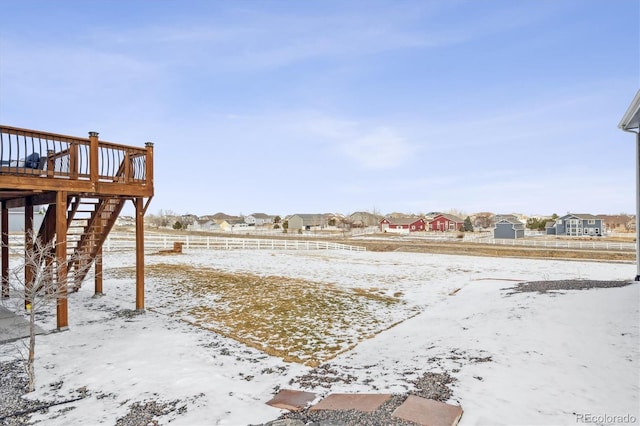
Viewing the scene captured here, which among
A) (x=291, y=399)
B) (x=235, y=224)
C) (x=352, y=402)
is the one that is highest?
(x=235, y=224)

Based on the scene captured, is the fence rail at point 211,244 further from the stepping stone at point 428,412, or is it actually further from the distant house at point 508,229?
the distant house at point 508,229

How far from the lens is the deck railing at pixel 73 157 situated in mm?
6410

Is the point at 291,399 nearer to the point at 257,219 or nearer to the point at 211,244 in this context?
the point at 211,244

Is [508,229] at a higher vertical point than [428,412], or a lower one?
higher

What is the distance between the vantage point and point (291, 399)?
12.9 feet

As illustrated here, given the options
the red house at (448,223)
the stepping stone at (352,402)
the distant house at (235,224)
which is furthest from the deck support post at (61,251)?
the distant house at (235,224)

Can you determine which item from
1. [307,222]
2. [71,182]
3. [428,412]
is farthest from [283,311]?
[307,222]

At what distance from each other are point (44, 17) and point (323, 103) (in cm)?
1802

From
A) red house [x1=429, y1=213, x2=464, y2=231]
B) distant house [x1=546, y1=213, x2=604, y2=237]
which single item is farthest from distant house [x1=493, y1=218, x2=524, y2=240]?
red house [x1=429, y1=213, x2=464, y2=231]

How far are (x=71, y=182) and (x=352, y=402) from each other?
6.90 m

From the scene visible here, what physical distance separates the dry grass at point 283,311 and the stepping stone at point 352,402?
1633mm

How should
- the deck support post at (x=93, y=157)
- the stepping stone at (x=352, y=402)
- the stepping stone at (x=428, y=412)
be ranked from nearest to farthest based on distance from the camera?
the stepping stone at (x=428, y=412), the stepping stone at (x=352, y=402), the deck support post at (x=93, y=157)

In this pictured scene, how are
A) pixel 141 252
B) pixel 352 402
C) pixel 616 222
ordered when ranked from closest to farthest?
pixel 352 402, pixel 141 252, pixel 616 222

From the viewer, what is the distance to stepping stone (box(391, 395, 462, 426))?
10.2 feet
